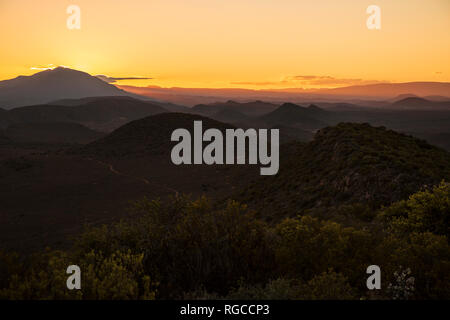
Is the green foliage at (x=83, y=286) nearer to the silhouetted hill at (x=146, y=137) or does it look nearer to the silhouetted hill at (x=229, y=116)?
the silhouetted hill at (x=146, y=137)

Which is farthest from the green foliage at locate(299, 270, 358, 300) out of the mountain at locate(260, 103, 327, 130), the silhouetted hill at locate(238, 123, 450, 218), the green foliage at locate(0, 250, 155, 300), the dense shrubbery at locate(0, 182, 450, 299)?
the mountain at locate(260, 103, 327, 130)

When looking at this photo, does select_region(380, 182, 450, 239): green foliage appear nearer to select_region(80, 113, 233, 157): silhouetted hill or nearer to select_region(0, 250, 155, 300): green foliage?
select_region(0, 250, 155, 300): green foliage

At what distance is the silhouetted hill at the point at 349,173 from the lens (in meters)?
14.6

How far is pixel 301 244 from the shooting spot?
692cm

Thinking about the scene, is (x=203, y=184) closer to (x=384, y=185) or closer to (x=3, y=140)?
(x=384, y=185)

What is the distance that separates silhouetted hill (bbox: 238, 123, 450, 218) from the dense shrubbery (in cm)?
738

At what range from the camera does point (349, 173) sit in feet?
55.4

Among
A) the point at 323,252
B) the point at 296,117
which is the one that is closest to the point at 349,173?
the point at 323,252

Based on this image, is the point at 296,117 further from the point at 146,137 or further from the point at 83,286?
the point at 83,286

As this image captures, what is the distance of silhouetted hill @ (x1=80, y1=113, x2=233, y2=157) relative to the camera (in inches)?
2190

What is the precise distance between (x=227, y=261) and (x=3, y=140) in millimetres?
86878

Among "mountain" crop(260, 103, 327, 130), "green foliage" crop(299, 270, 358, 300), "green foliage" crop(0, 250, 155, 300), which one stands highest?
"mountain" crop(260, 103, 327, 130)

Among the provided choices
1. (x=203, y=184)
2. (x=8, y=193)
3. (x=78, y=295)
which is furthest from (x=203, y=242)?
(x=8, y=193)

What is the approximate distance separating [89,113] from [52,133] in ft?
186
